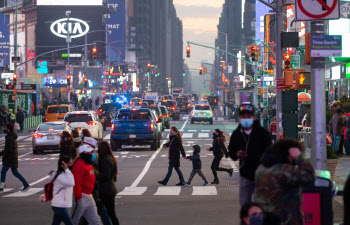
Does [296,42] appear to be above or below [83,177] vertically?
above

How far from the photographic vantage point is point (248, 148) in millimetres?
10133

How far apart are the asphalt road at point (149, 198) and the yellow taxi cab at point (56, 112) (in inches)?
746

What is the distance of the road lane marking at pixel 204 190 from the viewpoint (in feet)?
61.2

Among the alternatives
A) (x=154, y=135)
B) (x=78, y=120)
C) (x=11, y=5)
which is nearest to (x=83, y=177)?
(x=154, y=135)

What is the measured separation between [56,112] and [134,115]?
15938mm

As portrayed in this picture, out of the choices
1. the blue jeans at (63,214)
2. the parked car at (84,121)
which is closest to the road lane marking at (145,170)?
the parked car at (84,121)

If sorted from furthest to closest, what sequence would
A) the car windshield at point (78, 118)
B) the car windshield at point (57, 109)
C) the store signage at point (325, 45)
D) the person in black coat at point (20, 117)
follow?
the person in black coat at point (20, 117) < the car windshield at point (57, 109) < the car windshield at point (78, 118) < the store signage at point (325, 45)

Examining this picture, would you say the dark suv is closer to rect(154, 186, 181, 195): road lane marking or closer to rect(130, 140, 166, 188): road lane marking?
rect(130, 140, 166, 188): road lane marking

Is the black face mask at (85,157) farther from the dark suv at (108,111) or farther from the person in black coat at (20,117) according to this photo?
the dark suv at (108,111)

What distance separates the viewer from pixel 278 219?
7.28m

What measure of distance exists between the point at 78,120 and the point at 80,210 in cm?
2726

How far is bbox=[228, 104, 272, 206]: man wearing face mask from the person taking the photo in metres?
9.99

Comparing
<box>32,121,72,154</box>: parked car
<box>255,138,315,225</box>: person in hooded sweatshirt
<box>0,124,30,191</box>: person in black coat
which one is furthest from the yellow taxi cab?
<box>255,138,315,225</box>: person in hooded sweatshirt

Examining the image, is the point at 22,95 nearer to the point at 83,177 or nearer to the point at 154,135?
the point at 154,135
